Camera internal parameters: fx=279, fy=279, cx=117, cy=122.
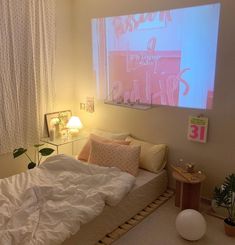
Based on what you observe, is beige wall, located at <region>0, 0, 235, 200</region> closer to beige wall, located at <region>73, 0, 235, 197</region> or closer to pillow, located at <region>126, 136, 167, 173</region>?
beige wall, located at <region>73, 0, 235, 197</region>

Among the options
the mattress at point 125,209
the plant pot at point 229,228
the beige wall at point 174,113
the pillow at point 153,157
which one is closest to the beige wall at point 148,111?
the beige wall at point 174,113

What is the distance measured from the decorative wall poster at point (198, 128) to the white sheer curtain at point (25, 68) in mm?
1769

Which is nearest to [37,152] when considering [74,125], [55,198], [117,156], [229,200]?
[74,125]

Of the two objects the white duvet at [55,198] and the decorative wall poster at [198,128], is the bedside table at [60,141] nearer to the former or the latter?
the white duvet at [55,198]

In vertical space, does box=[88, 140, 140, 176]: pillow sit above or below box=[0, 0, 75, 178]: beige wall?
below

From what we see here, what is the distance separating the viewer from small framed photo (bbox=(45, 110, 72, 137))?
3.54 meters

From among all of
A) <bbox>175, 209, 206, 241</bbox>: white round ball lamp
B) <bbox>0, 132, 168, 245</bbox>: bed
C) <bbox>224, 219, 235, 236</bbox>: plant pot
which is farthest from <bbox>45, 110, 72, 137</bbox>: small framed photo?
<bbox>224, 219, 235, 236</bbox>: plant pot

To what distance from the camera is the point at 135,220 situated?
2559mm

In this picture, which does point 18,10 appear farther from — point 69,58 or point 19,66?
point 69,58

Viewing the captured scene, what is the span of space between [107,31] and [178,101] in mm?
1250

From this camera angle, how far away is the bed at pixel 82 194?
1.91 m

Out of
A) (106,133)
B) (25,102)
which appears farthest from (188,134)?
(25,102)

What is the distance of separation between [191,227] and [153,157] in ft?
2.90

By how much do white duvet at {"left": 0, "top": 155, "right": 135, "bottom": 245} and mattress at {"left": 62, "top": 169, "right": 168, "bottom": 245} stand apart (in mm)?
123
